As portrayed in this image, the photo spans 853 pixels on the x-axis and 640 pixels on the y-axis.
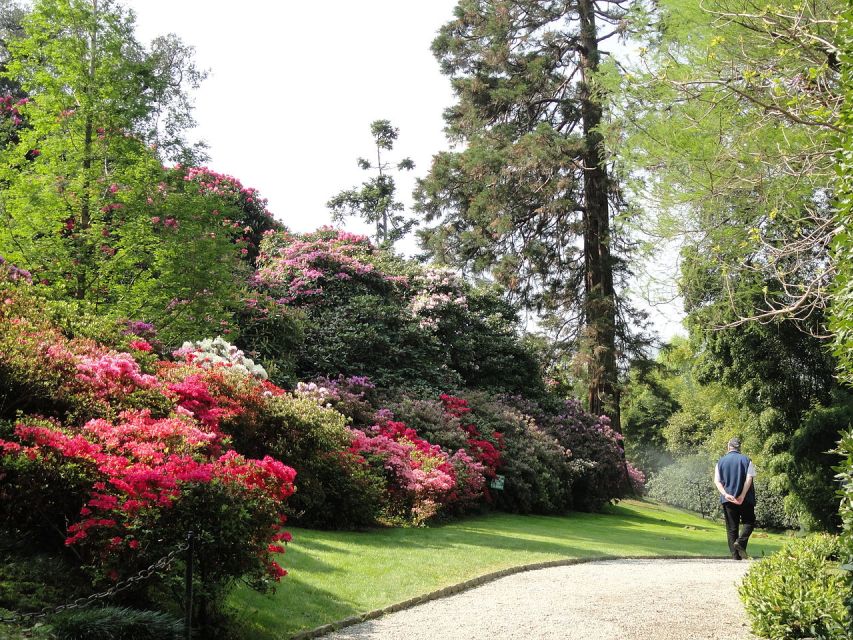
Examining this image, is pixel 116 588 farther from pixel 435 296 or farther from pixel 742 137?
pixel 435 296

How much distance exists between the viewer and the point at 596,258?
2230 cm

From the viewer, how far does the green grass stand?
6312 millimetres

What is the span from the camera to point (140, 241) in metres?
11.3

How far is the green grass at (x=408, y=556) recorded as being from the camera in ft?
20.7

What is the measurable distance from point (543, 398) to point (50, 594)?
1617 centimetres

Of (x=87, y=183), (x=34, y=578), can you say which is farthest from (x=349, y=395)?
(x=34, y=578)

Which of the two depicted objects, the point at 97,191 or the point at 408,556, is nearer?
the point at 408,556

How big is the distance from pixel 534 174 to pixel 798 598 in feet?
58.8

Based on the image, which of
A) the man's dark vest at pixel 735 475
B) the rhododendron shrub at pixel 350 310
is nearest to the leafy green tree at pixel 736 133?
the man's dark vest at pixel 735 475

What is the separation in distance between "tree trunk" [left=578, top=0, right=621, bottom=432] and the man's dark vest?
33.2ft

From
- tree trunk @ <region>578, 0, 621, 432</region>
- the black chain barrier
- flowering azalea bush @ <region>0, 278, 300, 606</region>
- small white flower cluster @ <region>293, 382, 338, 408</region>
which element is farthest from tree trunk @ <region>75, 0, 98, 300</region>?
tree trunk @ <region>578, 0, 621, 432</region>

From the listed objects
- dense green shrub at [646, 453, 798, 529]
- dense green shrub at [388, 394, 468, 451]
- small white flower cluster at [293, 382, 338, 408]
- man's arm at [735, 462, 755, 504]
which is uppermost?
small white flower cluster at [293, 382, 338, 408]

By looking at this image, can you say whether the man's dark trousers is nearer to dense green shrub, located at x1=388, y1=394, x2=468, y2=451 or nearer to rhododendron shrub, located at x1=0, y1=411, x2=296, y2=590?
dense green shrub, located at x1=388, y1=394, x2=468, y2=451

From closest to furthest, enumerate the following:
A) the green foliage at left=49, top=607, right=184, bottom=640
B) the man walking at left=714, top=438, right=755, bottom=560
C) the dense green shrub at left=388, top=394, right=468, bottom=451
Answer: the green foliage at left=49, top=607, right=184, bottom=640 → the man walking at left=714, top=438, right=755, bottom=560 → the dense green shrub at left=388, top=394, right=468, bottom=451
